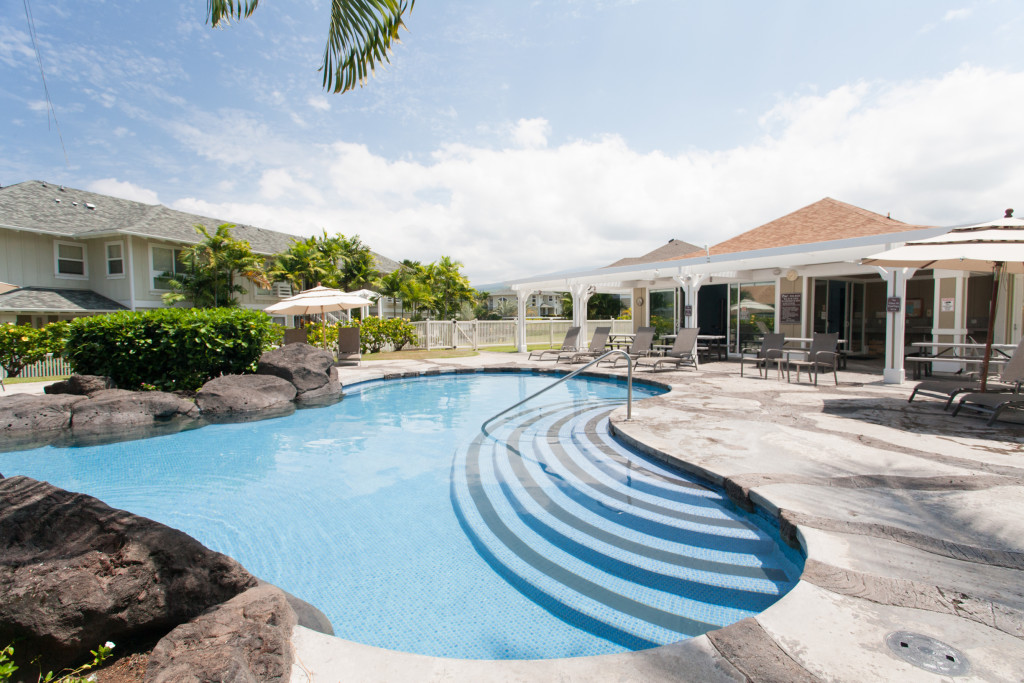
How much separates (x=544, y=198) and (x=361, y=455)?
13.9 metres

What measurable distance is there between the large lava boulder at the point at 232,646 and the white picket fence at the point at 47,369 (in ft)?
48.4

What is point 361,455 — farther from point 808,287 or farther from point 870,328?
point 870,328

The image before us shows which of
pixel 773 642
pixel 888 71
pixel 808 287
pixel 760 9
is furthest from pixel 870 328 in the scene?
pixel 773 642

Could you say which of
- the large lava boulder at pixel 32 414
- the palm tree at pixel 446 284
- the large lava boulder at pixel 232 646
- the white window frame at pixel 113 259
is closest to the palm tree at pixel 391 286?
the palm tree at pixel 446 284

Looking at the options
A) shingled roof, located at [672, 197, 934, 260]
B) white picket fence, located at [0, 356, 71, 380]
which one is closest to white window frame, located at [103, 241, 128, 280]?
white picket fence, located at [0, 356, 71, 380]

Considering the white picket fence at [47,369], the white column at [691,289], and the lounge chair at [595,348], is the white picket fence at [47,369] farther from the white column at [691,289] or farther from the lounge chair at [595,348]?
the white column at [691,289]

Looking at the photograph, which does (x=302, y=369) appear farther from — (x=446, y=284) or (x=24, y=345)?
(x=446, y=284)

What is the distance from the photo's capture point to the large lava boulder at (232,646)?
1.64 m

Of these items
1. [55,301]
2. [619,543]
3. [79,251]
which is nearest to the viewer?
[619,543]

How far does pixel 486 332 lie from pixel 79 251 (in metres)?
16.6

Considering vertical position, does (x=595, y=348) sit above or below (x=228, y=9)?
below

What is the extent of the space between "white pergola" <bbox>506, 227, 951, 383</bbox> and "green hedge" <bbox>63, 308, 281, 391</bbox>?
35.0 feet

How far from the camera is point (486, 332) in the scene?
2214 cm

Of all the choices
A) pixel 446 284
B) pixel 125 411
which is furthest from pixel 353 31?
pixel 446 284
